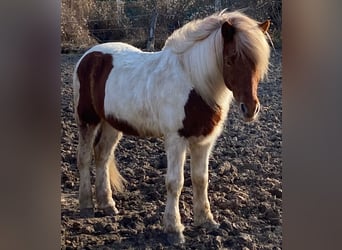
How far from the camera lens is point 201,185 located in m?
1.75

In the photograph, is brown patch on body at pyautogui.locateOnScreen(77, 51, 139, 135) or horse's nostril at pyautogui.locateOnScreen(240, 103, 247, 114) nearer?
horse's nostril at pyautogui.locateOnScreen(240, 103, 247, 114)

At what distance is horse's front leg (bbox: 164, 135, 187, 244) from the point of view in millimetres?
1754

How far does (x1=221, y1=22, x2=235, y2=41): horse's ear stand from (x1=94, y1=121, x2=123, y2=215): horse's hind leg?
45 centimetres

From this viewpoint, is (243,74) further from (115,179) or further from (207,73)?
(115,179)

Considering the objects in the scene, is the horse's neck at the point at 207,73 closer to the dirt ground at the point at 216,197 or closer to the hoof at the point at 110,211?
the dirt ground at the point at 216,197

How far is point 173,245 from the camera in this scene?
5.77 ft

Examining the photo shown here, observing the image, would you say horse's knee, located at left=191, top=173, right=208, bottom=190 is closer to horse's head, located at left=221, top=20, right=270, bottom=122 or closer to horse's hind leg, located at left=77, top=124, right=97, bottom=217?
horse's head, located at left=221, top=20, right=270, bottom=122

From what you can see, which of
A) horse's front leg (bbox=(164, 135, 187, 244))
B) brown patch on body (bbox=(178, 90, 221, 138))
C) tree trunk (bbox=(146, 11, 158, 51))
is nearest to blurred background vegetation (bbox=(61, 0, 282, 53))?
tree trunk (bbox=(146, 11, 158, 51))

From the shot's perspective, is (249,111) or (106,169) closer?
(249,111)

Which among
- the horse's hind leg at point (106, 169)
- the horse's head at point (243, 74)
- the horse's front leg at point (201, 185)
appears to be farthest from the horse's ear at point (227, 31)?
the horse's hind leg at point (106, 169)

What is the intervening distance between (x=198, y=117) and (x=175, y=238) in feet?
1.25

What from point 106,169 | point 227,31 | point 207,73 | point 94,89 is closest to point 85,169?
point 106,169

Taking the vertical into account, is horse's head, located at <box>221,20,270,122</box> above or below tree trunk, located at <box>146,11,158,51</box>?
below
